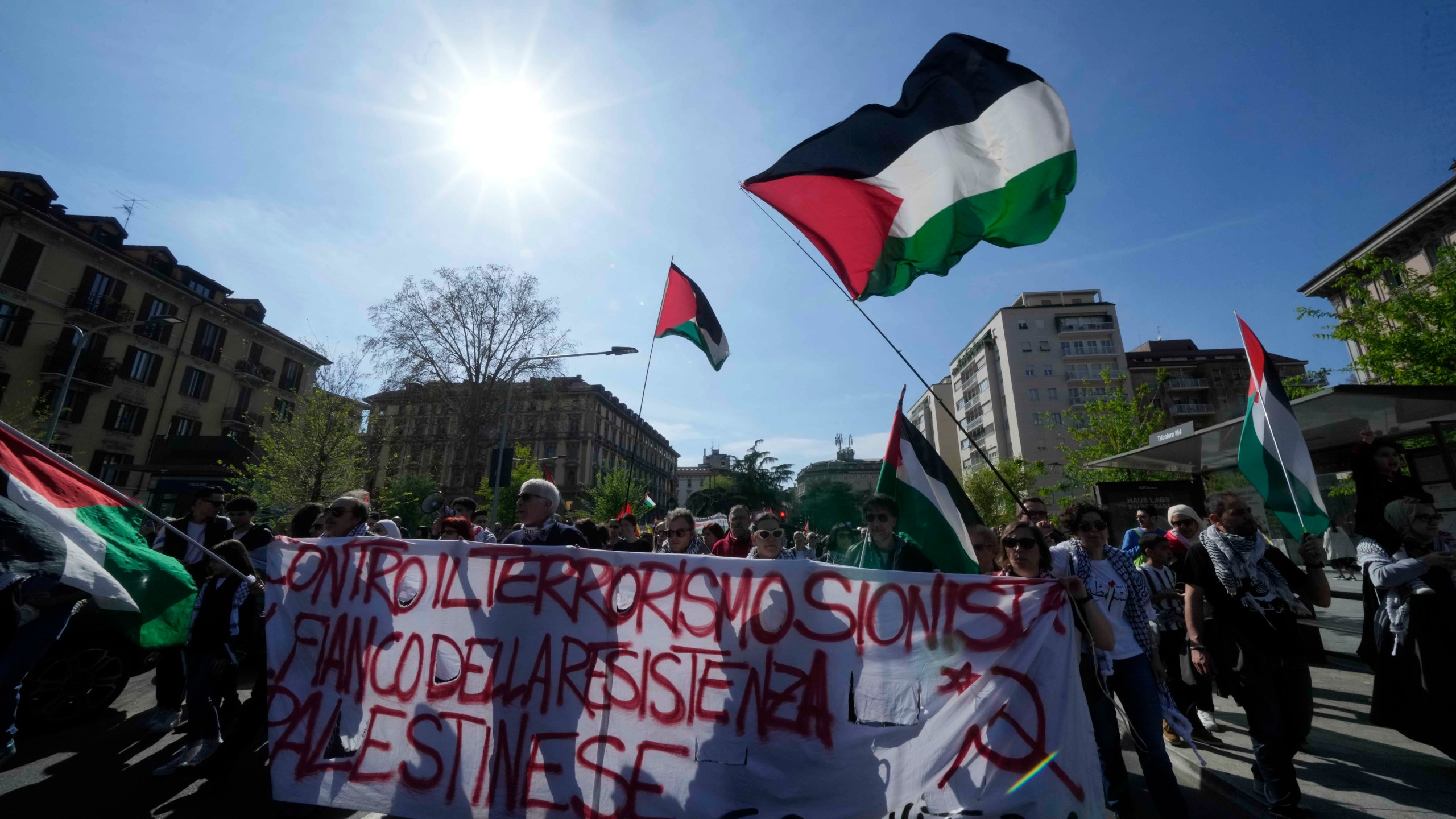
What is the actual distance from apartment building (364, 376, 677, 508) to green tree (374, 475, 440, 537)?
919 mm

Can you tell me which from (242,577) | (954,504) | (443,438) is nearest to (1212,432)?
(954,504)

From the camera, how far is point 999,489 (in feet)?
161

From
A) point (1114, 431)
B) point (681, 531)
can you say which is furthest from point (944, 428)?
point (681, 531)

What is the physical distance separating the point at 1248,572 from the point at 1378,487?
6.29 feet

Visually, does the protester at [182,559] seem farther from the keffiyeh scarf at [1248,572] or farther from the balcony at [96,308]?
the balcony at [96,308]

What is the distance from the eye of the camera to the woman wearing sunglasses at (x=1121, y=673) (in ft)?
10.1

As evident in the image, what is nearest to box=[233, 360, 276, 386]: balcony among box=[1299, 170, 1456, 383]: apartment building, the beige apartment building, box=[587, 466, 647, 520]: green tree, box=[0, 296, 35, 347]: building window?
Result: the beige apartment building

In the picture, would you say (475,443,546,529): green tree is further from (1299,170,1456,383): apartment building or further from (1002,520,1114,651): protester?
(1299,170,1456,383): apartment building

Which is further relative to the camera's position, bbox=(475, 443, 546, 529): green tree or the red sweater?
bbox=(475, 443, 546, 529): green tree

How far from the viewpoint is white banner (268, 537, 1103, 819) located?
2.82 metres

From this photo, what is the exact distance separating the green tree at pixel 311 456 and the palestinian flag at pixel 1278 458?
25.9 m

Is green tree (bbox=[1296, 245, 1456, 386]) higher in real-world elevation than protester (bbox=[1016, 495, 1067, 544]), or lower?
higher

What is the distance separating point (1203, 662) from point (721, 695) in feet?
10.2

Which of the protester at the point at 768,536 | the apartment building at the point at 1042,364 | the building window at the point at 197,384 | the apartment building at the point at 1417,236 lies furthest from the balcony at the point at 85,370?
the apartment building at the point at 1042,364
